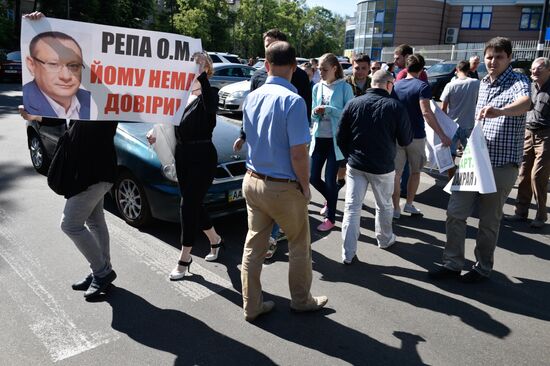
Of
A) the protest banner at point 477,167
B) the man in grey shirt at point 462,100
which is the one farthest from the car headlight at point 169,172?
the man in grey shirt at point 462,100

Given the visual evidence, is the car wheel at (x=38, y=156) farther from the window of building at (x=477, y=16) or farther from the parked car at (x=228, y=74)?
Result: the window of building at (x=477, y=16)

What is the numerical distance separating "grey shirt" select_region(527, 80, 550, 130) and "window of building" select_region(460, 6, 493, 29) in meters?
45.5

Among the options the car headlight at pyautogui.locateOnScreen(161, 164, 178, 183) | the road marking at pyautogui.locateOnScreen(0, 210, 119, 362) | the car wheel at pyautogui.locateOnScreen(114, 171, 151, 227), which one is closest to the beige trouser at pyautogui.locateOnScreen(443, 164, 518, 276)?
the car headlight at pyautogui.locateOnScreen(161, 164, 178, 183)

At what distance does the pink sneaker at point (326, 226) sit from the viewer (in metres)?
5.16

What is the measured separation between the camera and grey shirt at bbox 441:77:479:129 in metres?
6.16

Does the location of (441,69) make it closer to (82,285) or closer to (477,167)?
(477,167)

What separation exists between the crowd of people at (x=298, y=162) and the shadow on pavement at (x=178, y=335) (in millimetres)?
301

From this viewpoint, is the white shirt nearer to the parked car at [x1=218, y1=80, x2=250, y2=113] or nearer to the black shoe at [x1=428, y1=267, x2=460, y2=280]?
the black shoe at [x1=428, y1=267, x2=460, y2=280]

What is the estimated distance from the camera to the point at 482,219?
3.93 metres

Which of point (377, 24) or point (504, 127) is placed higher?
point (377, 24)

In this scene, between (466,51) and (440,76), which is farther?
(466,51)

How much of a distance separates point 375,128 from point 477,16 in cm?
4800

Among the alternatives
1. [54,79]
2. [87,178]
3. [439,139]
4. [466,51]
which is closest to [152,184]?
[87,178]

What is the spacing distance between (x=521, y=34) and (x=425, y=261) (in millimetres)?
48603
